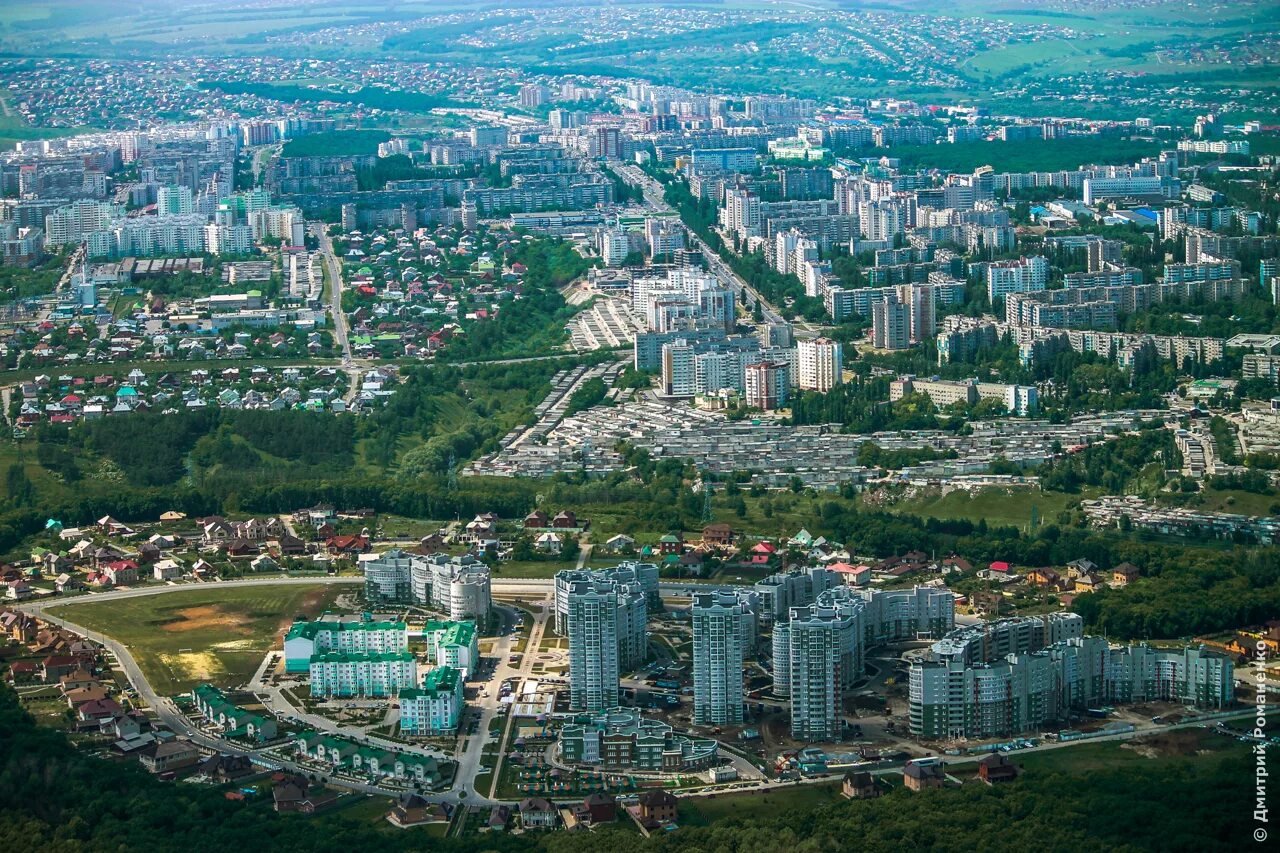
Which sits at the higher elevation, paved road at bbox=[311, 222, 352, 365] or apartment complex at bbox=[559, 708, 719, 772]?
apartment complex at bbox=[559, 708, 719, 772]

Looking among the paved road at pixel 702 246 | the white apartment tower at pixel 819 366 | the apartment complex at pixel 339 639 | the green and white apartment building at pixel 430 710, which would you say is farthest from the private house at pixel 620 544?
the paved road at pixel 702 246

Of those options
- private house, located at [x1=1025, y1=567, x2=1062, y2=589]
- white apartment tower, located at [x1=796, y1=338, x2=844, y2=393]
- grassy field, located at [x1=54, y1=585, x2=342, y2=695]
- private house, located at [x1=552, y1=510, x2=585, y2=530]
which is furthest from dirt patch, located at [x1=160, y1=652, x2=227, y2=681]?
white apartment tower, located at [x1=796, y1=338, x2=844, y2=393]

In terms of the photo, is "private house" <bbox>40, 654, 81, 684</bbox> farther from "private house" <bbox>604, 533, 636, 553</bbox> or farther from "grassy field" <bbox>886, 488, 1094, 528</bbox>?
"grassy field" <bbox>886, 488, 1094, 528</bbox>

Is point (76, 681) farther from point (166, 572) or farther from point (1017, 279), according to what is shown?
point (1017, 279)

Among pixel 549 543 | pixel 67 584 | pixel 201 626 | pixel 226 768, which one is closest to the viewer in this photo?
pixel 226 768

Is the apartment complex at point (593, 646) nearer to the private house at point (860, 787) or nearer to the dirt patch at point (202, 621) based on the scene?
the private house at point (860, 787)

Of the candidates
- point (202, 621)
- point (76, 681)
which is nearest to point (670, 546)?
point (202, 621)

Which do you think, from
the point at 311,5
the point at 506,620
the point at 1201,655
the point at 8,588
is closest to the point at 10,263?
the point at 8,588
